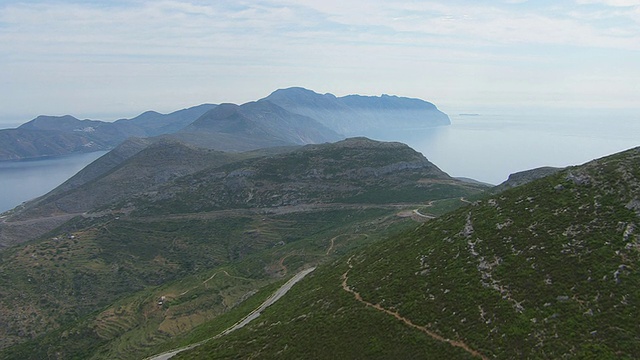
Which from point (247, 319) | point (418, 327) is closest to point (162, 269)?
point (247, 319)

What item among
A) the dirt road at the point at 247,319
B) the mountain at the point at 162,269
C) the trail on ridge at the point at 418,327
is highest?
the trail on ridge at the point at 418,327

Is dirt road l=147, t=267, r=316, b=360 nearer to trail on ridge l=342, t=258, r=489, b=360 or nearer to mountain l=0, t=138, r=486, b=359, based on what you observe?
mountain l=0, t=138, r=486, b=359

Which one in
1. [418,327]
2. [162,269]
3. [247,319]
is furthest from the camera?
[162,269]

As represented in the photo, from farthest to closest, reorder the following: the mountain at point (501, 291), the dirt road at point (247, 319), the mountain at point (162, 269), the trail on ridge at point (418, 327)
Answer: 1. the mountain at point (162, 269)
2. the dirt road at point (247, 319)
3. the trail on ridge at point (418, 327)
4. the mountain at point (501, 291)

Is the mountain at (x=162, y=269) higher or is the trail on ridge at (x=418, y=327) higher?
the trail on ridge at (x=418, y=327)

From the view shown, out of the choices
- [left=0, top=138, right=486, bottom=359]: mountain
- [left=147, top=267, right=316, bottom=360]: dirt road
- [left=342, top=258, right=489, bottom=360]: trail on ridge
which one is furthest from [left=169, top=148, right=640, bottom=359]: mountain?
[left=0, top=138, right=486, bottom=359]: mountain

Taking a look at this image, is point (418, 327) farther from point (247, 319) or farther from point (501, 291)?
point (247, 319)

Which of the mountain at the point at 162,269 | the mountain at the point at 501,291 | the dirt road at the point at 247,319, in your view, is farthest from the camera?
the mountain at the point at 162,269

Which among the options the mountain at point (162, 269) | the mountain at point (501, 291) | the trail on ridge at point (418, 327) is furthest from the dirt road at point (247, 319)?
the trail on ridge at point (418, 327)

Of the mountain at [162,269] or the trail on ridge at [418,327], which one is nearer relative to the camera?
the trail on ridge at [418,327]

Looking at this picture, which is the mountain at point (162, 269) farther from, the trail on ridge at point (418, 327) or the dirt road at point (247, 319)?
the trail on ridge at point (418, 327)
